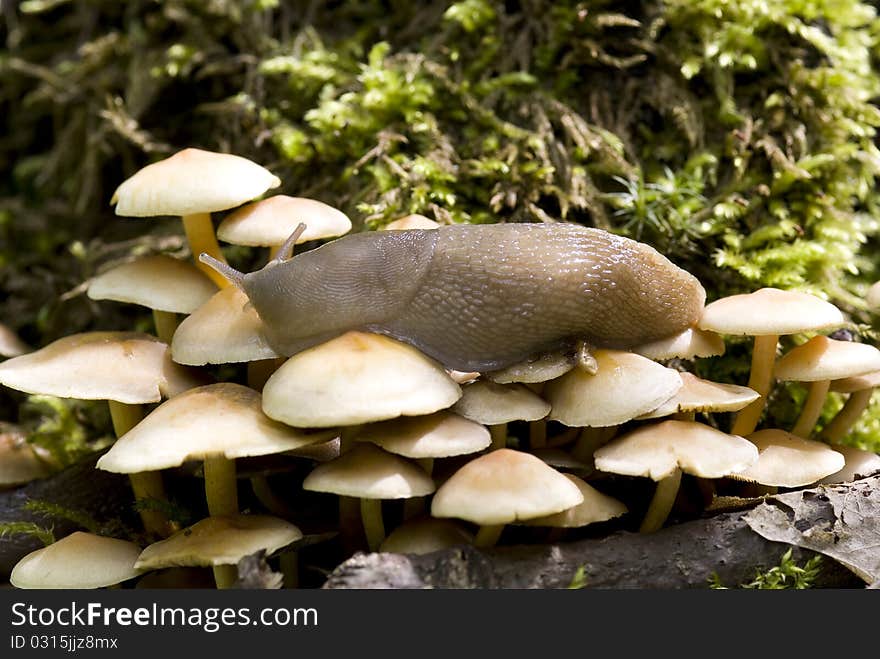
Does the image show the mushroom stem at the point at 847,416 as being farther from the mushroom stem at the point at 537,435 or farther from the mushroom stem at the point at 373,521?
the mushroom stem at the point at 373,521

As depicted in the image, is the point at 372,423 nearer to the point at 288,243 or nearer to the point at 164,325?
the point at 288,243

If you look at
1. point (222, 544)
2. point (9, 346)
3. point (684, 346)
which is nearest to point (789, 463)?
point (684, 346)

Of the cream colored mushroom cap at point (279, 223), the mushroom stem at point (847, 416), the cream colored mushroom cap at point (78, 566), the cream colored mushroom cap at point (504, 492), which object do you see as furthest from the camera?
the mushroom stem at point (847, 416)

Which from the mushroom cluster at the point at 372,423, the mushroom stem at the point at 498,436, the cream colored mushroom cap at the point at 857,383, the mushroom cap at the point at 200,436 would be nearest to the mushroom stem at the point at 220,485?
the mushroom cluster at the point at 372,423

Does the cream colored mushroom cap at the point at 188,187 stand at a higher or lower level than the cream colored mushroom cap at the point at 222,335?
higher

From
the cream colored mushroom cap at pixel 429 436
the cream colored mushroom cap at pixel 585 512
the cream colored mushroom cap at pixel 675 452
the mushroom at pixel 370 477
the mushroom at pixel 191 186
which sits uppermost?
the mushroom at pixel 191 186

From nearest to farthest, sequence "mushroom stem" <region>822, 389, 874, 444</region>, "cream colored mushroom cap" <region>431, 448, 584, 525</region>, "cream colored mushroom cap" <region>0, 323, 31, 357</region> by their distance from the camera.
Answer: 1. "cream colored mushroom cap" <region>431, 448, 584, 525</region>
2. "mushroom stem" <region>822, 389, 874, 444</region>
3. "cream colored mushroom cap" <region>0, 323, 31, 357</region>

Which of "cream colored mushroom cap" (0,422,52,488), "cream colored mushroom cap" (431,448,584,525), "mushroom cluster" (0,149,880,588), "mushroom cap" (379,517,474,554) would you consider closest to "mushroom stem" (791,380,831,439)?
"mushroom cluster" (0,149,880,588)

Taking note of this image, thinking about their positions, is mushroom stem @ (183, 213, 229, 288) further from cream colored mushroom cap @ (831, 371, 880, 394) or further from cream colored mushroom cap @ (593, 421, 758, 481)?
cream colored mushroom cap @ (831, 371, 880, 394)

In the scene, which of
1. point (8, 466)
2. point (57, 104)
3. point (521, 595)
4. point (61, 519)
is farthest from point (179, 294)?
point (57, 104)
